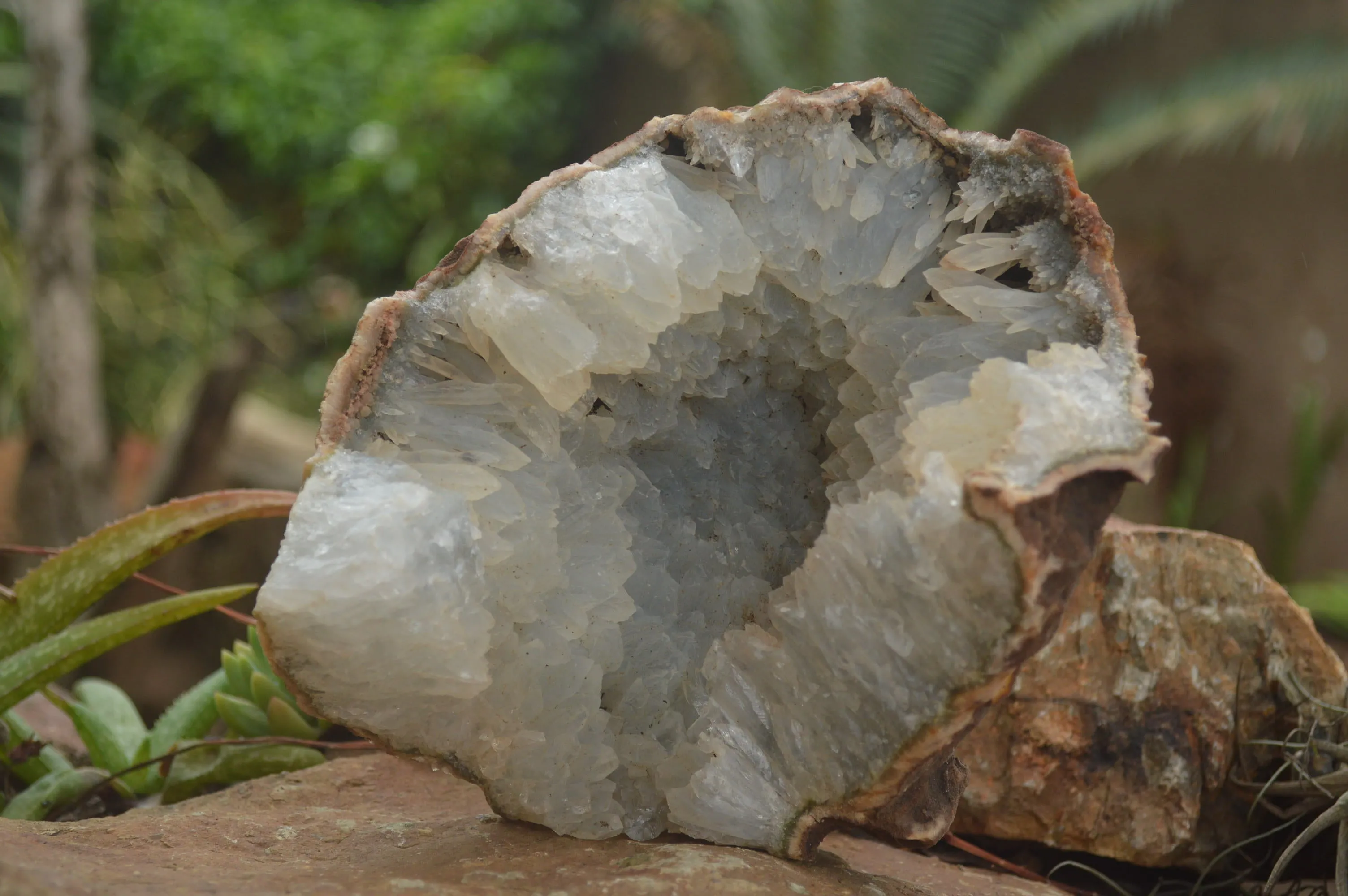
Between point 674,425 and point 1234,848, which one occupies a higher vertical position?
point 674,425

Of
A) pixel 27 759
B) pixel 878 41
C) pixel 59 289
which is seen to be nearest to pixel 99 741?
pixel 27 759

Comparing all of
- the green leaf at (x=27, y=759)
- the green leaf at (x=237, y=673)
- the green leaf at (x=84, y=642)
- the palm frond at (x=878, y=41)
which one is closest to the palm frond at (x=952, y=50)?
the palm frond at (x=878, y=41)

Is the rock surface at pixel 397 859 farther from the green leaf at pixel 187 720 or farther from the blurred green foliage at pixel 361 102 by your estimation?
the blurred green foliage at pixel 361 102

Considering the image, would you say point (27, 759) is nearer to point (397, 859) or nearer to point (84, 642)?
point (84, 642)

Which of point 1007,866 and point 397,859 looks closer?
point 397,859

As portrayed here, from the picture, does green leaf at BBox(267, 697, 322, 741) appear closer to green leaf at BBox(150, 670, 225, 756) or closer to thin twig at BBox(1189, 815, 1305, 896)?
green leaf at BBox(150, 670, 225, 756)

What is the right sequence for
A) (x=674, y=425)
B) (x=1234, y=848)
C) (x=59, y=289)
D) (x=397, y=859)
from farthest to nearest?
(x=59, y=289)
(x=1234, y=848)
(x=674, y=425)
(x=397, y=859)

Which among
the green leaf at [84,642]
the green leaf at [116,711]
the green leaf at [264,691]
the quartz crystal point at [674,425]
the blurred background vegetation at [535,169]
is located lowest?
the green leaf at [116,711]
